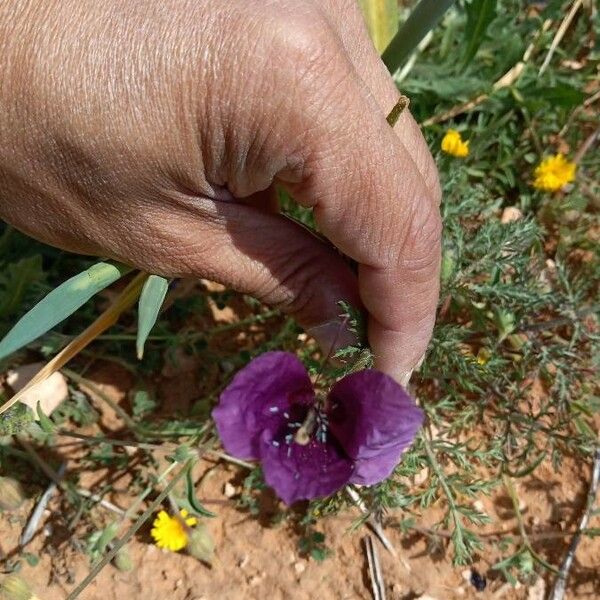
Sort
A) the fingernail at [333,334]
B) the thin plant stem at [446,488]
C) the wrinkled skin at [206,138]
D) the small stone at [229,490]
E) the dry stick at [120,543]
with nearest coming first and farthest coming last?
the wrinkled skin at [206,138] → the dry stick at [120,543] → the fingernail at [333,334] → the thin plant stem at [446,488] → the small stone at [229,490]

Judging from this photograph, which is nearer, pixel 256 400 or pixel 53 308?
pixel 256 400

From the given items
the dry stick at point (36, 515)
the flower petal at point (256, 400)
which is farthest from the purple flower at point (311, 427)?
the dry stick at point (36, 515)

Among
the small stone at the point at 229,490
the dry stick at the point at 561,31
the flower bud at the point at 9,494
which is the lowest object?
the small stone at the point at 229,490

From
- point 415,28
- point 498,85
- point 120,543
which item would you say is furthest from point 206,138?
point 498,85

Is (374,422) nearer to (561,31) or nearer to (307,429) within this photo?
(307,429)

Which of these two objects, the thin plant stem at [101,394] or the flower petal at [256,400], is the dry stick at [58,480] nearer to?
the thin plant stem at [101,394]

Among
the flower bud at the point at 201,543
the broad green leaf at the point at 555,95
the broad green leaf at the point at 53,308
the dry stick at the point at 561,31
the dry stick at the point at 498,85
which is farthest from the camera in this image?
the dry stick at the point at 561,31

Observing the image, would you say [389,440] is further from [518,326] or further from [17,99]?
[518,326]
